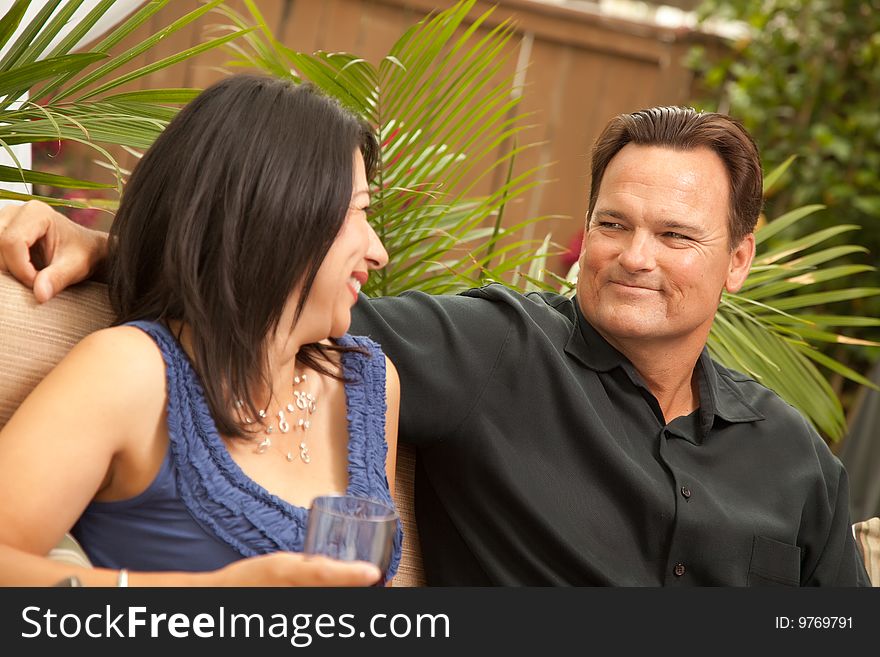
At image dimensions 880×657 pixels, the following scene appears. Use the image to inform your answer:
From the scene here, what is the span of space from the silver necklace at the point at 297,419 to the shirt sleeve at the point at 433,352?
161 millimetres

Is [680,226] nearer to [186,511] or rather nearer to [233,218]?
[233,218]

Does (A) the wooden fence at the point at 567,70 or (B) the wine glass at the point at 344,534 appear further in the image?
(A) the wooden fence at the point at 567,70

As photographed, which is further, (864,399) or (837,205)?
(837,205)

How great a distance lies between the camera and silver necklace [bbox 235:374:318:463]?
1.37 meters

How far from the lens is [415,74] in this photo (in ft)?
6.66

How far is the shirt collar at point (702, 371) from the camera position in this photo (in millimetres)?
1782

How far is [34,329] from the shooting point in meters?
1.30

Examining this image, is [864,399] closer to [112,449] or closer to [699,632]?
[699,632]

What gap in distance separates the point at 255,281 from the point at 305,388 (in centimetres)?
25

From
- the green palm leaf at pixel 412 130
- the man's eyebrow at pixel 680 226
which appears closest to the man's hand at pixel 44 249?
the green palm leaf at pixel 412 130

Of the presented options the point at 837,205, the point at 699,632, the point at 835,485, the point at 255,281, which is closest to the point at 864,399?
the point at 837,205

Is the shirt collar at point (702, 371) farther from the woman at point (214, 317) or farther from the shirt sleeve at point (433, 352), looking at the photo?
the woman at point (214, 317)

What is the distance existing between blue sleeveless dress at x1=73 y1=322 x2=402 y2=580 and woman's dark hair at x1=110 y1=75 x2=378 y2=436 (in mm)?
34

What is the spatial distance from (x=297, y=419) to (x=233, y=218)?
12.7 inches
